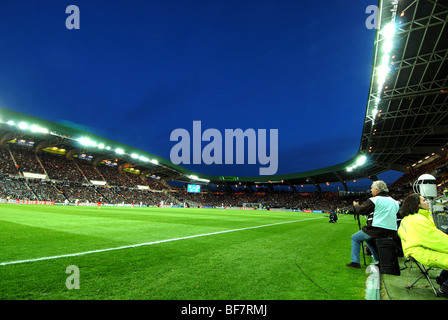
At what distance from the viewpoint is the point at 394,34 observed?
1376 cm

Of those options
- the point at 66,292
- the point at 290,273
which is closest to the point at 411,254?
the point at 290,273

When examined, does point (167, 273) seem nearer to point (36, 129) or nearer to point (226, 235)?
point (226, 235)

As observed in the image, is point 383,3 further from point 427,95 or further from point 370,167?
point 370,167

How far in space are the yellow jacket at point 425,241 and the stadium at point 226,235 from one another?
2.13ft

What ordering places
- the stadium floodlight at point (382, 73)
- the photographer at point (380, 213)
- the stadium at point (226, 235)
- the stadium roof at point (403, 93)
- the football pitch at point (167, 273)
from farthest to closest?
1. the stadium floodlight at point (382, 73)
2. the stadium roof at point (403, 93)
3. the photographer at point (380, 213)
4. the stadium at point (226, 235)
5. the football pitch at point (167, 273)

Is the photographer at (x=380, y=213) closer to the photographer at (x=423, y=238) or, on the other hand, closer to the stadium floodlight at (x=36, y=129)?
the photographer at (x=423, y=238)

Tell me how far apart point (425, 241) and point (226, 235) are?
22.9 feet

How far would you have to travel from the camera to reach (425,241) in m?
3.37

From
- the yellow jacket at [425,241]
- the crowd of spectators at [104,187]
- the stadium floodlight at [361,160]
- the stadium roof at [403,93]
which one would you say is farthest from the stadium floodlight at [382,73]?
the stadium floodlight at [361,160]

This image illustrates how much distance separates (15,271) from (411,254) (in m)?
6.78

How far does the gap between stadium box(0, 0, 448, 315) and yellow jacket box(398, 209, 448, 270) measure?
0.65 meters

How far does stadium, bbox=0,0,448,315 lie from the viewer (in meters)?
3.36

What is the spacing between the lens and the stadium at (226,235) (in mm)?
3355

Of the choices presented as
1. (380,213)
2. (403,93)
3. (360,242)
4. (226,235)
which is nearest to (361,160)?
(403,93)
